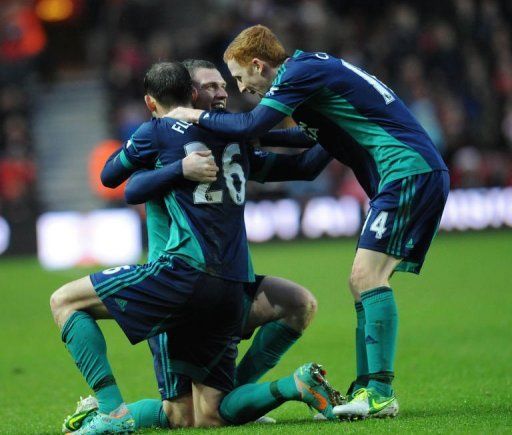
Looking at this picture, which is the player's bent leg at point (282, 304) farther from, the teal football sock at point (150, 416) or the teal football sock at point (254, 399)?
the teal football sock at point (150, 416)

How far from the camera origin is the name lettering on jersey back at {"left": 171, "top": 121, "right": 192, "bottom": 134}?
5.26 m

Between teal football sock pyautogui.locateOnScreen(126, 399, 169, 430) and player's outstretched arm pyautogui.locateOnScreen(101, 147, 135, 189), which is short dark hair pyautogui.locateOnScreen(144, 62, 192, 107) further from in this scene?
Result: teal football sock pyautogui.locateOnScreen(126, 399, 169, 430)

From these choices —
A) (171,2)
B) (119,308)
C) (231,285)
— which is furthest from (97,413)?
(171,2)

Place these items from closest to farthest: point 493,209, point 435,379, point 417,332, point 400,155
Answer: point 400,155
point 435,379
point 417,332
point 493,209

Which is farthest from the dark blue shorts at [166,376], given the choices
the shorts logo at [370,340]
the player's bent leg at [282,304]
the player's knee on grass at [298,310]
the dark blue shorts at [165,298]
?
the shorts logo at [370,340]

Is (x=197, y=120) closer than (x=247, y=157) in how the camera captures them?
Yes

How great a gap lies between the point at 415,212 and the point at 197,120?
44.8 inches

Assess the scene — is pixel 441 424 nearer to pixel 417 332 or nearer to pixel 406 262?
pixel 406 262

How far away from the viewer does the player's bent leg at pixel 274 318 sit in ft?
18.6

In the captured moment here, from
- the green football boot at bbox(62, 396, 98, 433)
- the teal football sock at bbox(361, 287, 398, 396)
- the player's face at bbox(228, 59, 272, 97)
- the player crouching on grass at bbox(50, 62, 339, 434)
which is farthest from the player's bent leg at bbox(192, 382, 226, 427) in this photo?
the player's face at bbox(228, 59, 272, 97)

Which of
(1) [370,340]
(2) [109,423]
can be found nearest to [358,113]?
(1) [370,340]

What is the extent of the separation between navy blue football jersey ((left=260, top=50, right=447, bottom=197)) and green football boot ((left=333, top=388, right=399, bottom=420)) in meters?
1.01

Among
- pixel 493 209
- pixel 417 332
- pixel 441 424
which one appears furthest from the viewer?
pixel 493 209

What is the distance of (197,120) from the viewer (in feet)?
17.1
